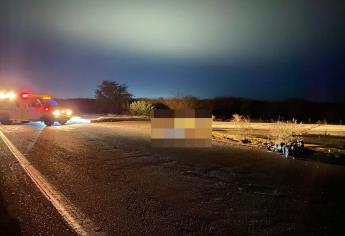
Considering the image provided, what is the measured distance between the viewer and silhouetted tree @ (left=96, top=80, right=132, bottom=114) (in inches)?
1747

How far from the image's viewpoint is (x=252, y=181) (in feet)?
27.8

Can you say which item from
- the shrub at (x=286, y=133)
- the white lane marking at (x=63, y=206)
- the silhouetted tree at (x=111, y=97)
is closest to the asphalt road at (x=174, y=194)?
the white lane marking at (x=63, y=206)

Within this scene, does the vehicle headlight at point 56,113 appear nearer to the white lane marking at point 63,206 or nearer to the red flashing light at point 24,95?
the red flashing light at point 24,95

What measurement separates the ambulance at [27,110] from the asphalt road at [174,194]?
14.0 metres

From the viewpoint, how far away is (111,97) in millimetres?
45281

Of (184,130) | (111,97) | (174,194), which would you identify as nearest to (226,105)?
(111,97)

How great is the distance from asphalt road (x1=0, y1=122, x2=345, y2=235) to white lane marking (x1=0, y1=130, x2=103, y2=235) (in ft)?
0.14

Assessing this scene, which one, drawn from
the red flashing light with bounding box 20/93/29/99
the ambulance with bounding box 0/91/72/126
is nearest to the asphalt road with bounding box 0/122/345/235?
the ambulance with bounding box 0/91/72/126

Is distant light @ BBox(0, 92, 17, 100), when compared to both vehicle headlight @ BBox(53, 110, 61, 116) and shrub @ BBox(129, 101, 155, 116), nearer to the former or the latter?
vehicle headlight @ BBox(53, 110, 61, 116)

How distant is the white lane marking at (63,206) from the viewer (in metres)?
5.43

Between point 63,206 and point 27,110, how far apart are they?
21.8m

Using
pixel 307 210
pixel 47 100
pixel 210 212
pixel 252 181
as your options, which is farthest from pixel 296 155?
pixel 47 100

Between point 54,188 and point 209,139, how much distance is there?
28.0 ft

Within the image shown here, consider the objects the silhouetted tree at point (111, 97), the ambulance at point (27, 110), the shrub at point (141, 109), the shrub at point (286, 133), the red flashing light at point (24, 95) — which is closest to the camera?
the shrub at point (286, 133)
